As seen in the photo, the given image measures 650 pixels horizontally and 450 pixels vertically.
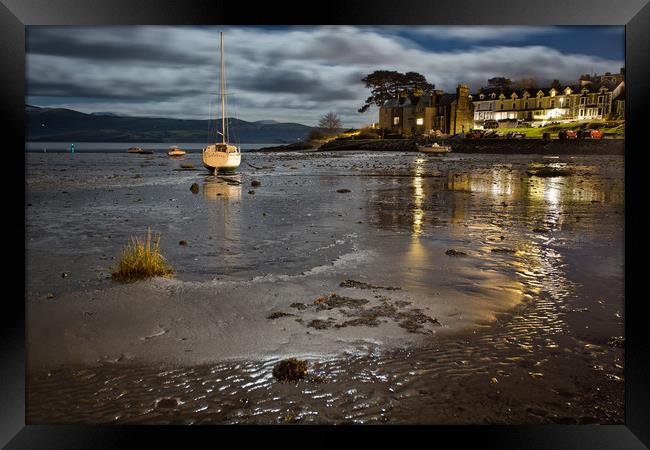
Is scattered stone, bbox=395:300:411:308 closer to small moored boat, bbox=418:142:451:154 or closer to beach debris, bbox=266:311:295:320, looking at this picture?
beach debris, bbox=266:311:295:320

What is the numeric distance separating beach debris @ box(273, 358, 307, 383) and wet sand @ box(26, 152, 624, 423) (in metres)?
0.11

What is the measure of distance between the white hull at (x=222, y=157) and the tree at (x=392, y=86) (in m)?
17.2

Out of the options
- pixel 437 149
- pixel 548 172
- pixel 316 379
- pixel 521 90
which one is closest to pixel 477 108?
pixel 521 90

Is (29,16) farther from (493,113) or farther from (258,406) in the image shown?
(493,113)

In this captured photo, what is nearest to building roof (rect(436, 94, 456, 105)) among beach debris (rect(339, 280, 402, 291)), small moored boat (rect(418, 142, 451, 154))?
small moored boat (rect(418, 142, 451, 154))

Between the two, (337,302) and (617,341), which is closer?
(617,341)

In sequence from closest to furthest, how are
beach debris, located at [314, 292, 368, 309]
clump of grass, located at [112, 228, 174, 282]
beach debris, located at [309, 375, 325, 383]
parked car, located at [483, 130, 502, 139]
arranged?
1. beach debris, located at [309, 375, 325, 383]
2. beach debris, located at [314, 292, 368, 309]
3. clump of grass, located at [112, 228, 174, 282]
4. parked car, located at [483, 130, 502, 139]

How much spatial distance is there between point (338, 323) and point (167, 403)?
1944mm

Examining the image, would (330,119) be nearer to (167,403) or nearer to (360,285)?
(360,285)

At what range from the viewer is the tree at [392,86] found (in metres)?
44.0

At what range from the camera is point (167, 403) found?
4289mm

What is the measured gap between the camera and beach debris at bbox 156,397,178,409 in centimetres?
426

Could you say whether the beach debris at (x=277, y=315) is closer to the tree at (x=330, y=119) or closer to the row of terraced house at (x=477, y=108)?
the tree at (x=330, y=119)

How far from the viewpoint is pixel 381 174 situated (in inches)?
1024
